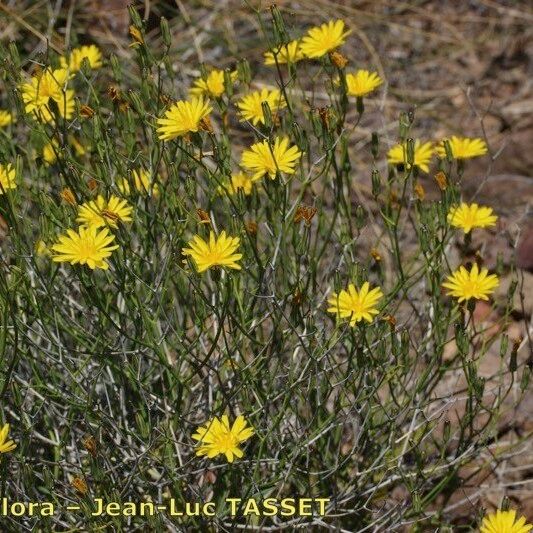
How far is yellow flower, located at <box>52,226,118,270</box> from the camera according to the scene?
200 centimetres

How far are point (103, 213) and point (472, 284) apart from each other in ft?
2.91

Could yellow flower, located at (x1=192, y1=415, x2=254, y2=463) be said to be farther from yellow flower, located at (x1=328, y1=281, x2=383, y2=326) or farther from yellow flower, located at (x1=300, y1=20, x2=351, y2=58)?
yellow flower, located at (x1=300, y1=20, x2=351, y2=58)

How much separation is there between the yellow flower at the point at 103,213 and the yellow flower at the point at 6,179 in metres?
0.17

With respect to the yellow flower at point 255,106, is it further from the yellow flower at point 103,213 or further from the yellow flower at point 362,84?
the yellow flower at point 103,213

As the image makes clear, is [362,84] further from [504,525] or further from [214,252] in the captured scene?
[504,525]

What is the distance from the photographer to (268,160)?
2.21 metres

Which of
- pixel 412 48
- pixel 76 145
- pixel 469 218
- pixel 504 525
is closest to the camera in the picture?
pixel 504 525

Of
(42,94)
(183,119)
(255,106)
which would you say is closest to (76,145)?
(42,94)

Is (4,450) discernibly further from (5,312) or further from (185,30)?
(185,30)

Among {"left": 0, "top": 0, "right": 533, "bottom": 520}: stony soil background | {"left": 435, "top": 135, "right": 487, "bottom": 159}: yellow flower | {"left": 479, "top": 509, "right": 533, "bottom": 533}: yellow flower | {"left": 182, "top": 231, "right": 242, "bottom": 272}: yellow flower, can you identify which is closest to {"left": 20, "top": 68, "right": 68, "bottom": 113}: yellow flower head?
{"left": 182, "top": 231, "right": 242, "bottom": 272}: yellow flower

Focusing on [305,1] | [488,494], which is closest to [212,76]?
[488,494]

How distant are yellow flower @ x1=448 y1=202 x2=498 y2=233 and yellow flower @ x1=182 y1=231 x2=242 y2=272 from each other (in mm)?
628

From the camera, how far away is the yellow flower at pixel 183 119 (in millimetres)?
2160

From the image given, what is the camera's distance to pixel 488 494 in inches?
109
